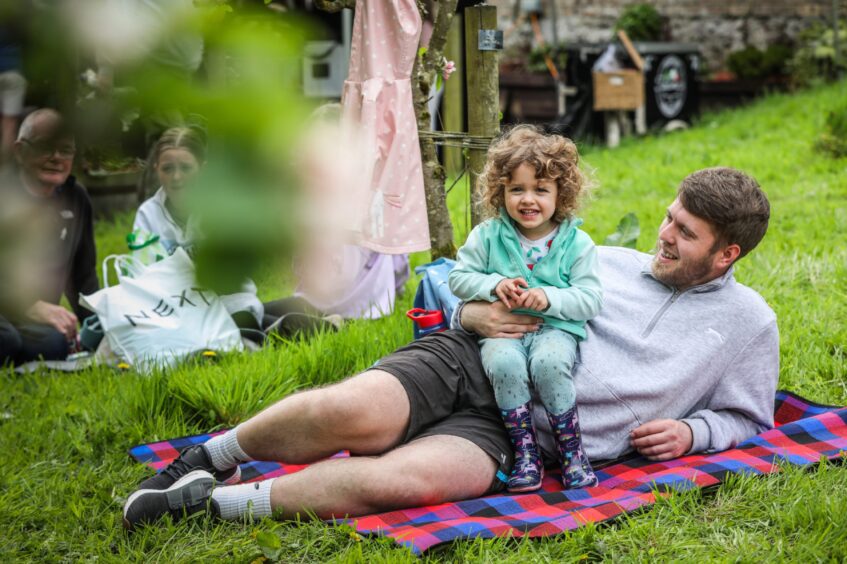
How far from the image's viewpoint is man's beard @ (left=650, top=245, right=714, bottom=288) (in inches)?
100

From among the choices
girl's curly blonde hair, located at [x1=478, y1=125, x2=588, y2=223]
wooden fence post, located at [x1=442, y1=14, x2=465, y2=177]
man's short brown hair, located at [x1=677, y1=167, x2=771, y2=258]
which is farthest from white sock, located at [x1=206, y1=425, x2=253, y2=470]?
wooden fence post, located at [x1=442, y1=14, x2=465, y2=177]

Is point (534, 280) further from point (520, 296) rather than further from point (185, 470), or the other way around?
point (185, 470)

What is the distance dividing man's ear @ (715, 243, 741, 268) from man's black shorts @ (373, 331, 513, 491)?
0.69 metres

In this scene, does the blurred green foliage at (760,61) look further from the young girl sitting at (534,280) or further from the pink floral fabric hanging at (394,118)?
the young girl sitting at (534,280)

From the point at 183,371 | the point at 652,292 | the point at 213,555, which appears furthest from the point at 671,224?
the point at 183,371

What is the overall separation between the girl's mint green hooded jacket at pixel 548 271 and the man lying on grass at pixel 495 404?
0.23ft

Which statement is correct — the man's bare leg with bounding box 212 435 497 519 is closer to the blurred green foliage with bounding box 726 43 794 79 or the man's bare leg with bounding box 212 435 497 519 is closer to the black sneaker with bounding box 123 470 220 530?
the black sneaker with bounding box 123 470 220 530

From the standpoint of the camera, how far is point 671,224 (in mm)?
2576

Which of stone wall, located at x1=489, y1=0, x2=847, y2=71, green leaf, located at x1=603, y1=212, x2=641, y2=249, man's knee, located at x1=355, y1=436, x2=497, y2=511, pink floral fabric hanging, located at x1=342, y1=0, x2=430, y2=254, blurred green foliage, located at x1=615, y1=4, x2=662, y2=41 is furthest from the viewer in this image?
blurred green foliage, located at x1=615, y1=4, x2=662, y2=41

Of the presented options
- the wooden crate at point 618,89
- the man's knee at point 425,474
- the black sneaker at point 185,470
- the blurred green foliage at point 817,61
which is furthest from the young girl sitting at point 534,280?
the blurred green foliage at point 817,61

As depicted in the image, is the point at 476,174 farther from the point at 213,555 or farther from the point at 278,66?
the point at 278,66

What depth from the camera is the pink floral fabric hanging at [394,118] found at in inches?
110

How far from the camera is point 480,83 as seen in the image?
3469 mm

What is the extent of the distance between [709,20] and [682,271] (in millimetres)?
9831
